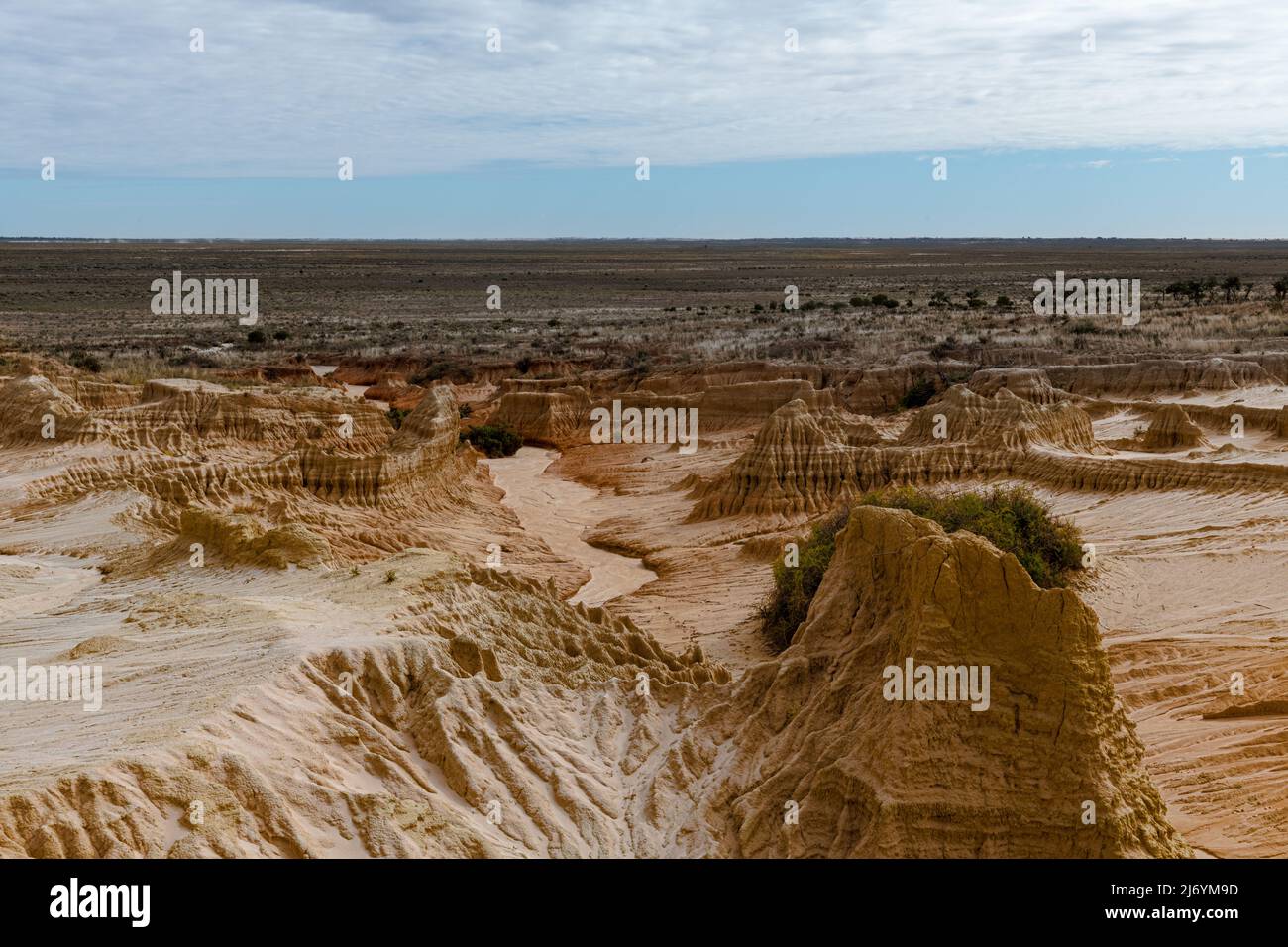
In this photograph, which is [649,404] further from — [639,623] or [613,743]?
[613,743]

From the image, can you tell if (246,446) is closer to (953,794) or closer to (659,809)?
(659,809)

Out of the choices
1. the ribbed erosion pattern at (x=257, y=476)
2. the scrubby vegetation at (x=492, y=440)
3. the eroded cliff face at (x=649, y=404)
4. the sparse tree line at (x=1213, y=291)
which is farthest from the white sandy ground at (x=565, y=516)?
the sparse tree line at (x=1213, y=291)

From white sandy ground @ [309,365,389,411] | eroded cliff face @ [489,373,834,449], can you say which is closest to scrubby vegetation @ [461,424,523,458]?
eroded cliff face @ [489,373,834,449]

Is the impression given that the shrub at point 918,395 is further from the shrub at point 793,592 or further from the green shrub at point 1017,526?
the shrub at point 793,592

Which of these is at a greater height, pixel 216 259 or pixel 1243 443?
pixel 216 259

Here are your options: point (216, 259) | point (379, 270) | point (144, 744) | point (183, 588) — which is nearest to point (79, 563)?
point (183, 588)
